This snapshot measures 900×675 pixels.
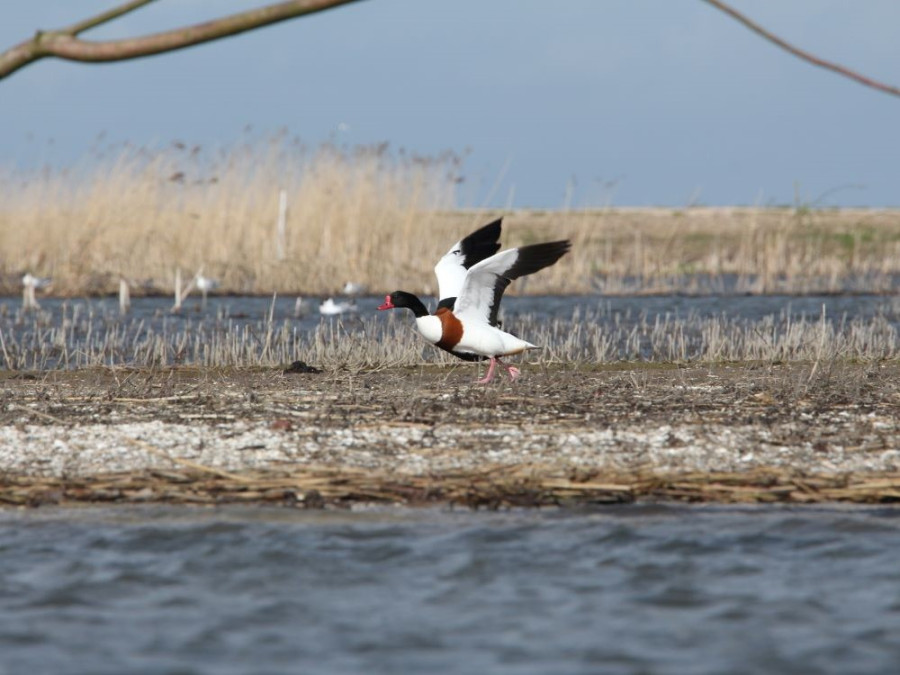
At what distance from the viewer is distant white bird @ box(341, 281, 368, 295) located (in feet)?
57.5

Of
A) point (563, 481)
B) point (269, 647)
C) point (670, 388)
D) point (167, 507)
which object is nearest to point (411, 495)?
point (563, 481)

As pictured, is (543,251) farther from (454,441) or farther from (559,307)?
(559,307)

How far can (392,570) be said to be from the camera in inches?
193

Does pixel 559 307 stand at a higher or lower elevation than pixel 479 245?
lower

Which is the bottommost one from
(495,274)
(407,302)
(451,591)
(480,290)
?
(451,591)

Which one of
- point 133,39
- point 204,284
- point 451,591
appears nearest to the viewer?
point 133,39

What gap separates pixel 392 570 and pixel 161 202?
15.4 m

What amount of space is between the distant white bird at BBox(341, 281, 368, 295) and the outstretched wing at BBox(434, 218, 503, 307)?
7497 millimetres

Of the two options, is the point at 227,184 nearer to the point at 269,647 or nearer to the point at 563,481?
the point at 563,481

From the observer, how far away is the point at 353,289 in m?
17.8

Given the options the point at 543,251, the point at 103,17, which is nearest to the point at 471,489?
the point at 543,251

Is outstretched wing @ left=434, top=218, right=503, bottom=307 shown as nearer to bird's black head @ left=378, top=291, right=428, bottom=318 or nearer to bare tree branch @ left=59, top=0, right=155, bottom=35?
bird's black head @ left=378, top=291, right=428, bottom=318

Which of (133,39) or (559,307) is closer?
(133,39)

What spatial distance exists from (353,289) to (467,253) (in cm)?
814
